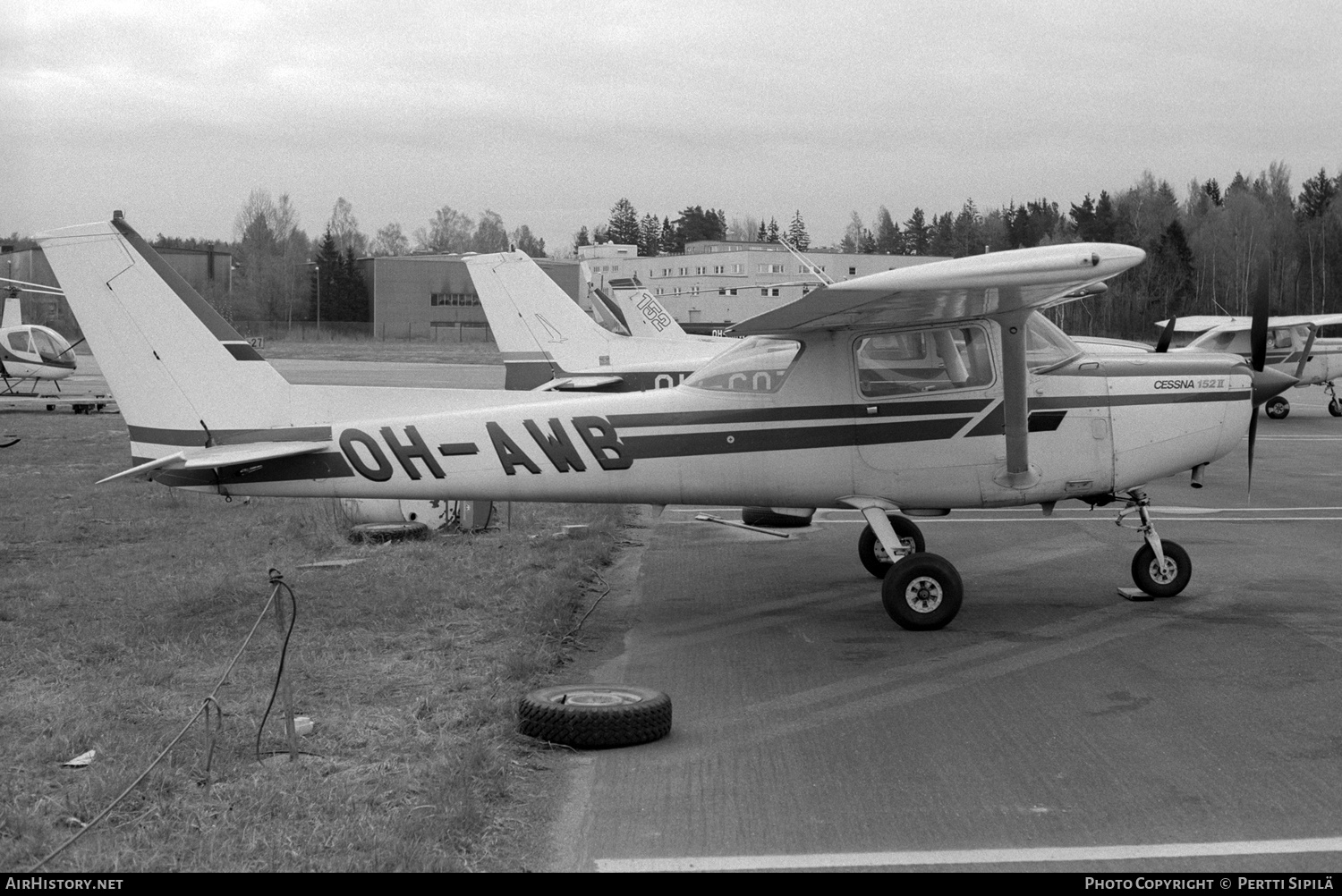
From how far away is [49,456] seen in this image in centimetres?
2005

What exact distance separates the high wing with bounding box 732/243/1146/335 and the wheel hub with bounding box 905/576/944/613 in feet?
6.15

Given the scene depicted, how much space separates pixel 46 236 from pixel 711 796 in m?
6.17

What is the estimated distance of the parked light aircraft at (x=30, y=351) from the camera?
33.7m

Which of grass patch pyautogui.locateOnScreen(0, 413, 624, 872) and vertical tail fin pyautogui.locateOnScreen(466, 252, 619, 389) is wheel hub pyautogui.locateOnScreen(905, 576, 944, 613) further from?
vertical tail fin pyautogui.locateOnScreen(466, 252, 619, 389)

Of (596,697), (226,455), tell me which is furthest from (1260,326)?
(226,455)

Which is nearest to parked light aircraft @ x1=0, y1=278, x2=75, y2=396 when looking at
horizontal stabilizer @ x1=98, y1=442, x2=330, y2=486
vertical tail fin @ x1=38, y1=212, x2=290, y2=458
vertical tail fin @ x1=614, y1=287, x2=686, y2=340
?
vertical tail fin @ x1=614, y1=287, x2=686, y2=340

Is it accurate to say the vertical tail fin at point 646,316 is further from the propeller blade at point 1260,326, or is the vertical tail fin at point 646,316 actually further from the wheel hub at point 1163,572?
the wheel hub at point 1163,572

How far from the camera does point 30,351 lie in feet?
112

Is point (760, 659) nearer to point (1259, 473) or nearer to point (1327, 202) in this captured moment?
point (1259, 473)

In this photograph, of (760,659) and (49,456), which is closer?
(760,659)

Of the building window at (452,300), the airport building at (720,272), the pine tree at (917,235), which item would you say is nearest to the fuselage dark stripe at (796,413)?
the airport building at (720,272)

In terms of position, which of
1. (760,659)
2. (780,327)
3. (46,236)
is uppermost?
(46,236)
